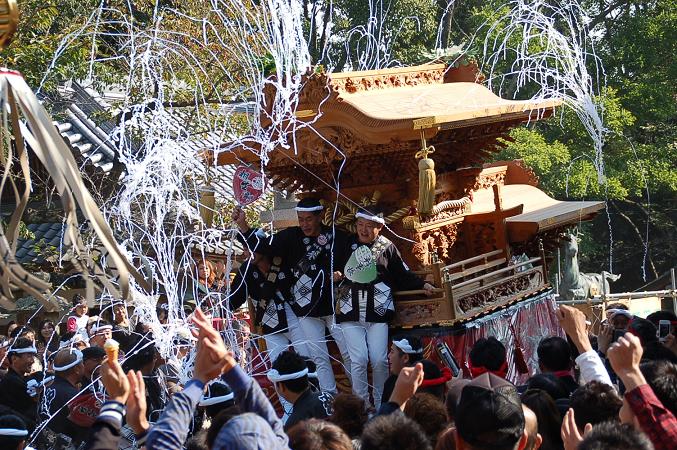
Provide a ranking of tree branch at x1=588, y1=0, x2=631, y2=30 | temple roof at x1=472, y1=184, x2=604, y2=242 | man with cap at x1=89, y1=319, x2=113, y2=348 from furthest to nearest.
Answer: tree branch at x1=588, y1=0, x2=631, y2=30, temple roof at x1=472, y1=184, x2=604, y2=242, man with cap at x1=89, y1=319, x2=113, y2=348

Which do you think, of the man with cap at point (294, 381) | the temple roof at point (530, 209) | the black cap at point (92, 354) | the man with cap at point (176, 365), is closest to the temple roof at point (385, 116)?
the temple roof at point (530, 209)

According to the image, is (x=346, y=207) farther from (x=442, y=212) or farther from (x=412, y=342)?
(x=412, y=342)

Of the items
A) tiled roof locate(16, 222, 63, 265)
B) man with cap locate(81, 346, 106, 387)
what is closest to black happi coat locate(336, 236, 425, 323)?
man with cap locate(81, 346, 106, 387)

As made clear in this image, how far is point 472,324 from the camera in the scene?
24.2 feet

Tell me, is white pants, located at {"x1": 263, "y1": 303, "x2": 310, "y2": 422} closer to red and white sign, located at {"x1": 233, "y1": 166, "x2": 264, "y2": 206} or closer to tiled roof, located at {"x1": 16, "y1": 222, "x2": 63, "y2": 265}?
red and white sign, located at {"x1": 233, "y1": 166, "x2": 264, "y2": 206}

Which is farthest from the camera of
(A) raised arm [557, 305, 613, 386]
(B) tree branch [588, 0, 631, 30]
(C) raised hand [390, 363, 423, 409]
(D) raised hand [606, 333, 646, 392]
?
(B) tree branch [588, 0, 631, 30]

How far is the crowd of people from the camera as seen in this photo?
3.34 m

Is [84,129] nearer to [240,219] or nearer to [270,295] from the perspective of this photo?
[240,219]

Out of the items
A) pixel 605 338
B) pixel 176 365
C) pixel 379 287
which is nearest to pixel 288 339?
pixel 379 287

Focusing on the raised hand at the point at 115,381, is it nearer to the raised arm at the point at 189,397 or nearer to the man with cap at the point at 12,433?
the raised arm at the point at 189,397

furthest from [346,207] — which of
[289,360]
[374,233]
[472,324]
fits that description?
[289,360]

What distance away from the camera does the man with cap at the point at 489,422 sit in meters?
3.29

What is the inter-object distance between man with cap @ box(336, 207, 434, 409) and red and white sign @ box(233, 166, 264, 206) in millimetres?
893

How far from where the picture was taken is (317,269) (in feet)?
24.8
